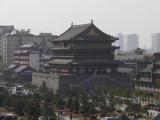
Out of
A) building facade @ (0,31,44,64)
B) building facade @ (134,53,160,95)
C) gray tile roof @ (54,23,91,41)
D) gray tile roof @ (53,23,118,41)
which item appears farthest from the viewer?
building facade @ (0,31,44,64)

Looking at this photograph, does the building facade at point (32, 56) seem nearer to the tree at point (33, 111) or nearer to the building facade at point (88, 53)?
the building facade at point (88, 53)

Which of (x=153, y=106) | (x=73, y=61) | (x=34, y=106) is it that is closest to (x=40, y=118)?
(x=34, y=106)

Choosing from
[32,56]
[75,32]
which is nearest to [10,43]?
[32,56]

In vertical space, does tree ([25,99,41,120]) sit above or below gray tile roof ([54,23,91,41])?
below

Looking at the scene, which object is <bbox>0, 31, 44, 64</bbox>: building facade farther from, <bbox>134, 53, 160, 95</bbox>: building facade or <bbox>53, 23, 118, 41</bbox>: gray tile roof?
<bbox>134, 53, 160, 95</bbox>: building facade

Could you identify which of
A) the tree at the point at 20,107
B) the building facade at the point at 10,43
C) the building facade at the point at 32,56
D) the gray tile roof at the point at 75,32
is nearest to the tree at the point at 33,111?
the tree at the point at 20,107

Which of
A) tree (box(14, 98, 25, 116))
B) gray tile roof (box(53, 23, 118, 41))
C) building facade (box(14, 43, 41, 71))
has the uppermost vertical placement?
gray tile roof (box(53, 23, 118, 41))

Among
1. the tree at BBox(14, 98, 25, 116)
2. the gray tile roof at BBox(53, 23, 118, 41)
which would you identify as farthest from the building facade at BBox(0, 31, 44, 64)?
the tree at BBox(14, 98, 25, 116)

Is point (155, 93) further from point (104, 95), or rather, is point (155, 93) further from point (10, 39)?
point (10, 39)

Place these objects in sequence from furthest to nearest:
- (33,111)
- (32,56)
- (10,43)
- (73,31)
→ (10,43), (32,56), (73,31), (33,111)

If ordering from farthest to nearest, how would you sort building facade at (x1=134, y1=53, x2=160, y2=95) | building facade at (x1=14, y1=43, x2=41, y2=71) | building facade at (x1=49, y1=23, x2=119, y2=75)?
building facade at (x1=14, y1=43, x2=41, y2=71) < building facade at (x1=49, y1=23, x2=119, y2=75) < building facade at (x1=134, y1=53, x2=160, y2=95)

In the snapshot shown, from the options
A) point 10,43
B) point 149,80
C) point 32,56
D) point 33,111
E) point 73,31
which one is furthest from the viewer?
point 10,43

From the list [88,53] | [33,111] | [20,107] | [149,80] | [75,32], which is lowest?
[20,107]

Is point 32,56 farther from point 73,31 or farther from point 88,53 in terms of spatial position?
point 88,53
